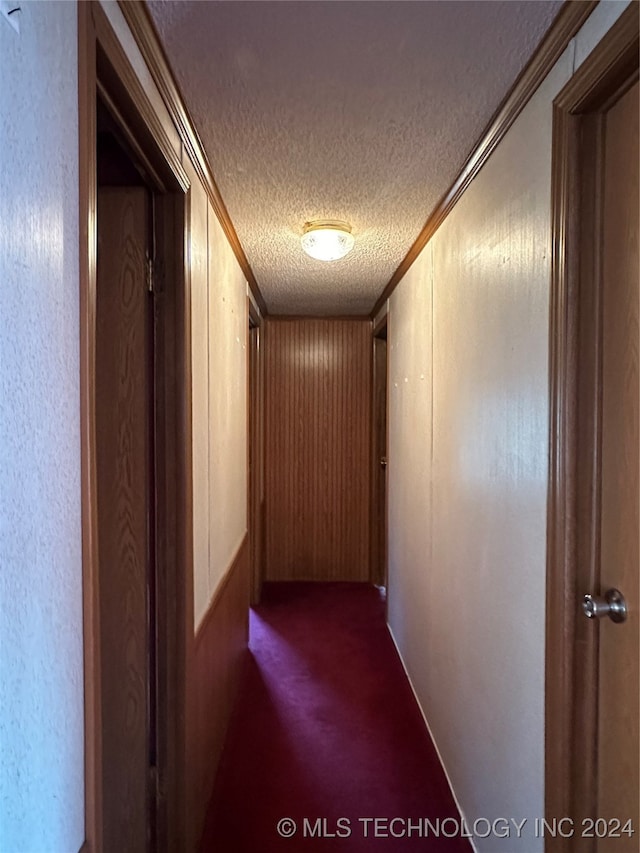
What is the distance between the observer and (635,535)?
100cm

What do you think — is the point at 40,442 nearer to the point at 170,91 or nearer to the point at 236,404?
the point at 170,91

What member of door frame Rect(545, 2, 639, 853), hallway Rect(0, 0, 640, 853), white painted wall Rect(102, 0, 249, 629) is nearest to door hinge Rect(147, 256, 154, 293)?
hallway Rect(0, 0, 640, 853)

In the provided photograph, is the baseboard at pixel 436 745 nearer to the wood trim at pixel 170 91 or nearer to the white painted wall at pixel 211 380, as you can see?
the white painted wall at pixel 211 380

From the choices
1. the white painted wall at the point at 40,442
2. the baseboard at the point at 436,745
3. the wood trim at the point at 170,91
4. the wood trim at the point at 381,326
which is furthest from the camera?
the wood trim at the point at 381,326

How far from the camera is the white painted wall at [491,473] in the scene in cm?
125

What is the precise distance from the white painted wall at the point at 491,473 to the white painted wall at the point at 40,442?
39.1 inches

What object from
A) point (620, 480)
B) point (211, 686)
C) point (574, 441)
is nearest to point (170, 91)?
point (574, 441)

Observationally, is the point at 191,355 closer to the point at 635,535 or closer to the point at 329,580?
the point at 635,535

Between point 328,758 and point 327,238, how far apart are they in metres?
2.21

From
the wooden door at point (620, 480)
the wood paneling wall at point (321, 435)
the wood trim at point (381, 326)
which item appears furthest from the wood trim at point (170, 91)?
the wood paneling wall at point (321, 435)

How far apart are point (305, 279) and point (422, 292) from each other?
97 centimetres

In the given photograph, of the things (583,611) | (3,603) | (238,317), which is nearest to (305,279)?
(238,317)

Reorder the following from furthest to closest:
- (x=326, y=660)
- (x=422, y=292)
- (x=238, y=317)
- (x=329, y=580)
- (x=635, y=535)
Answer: (x=329, y=580)
(x=326, y=660)
(x=238, y=317)
(x=422, y=292)
(x=635, y=535)

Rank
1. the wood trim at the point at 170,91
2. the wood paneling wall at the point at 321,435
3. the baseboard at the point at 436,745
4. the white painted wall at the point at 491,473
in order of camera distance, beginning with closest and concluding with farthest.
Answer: the wood trim at the point at 170,91 < the white painted wall at the point at 491,473 < the baseboard at the point at 436,745 < the wood paneling wall at the point at 321,435
